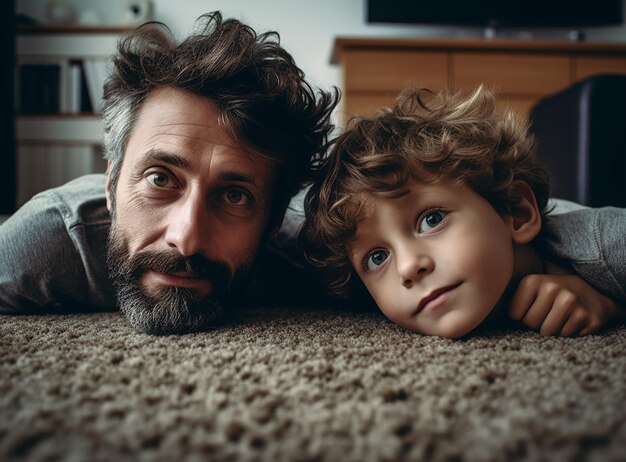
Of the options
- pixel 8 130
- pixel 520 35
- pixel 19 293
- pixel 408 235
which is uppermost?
pixel 520 35

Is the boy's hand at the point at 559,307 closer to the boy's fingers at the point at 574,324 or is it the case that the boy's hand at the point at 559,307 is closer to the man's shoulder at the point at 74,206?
the boy's fingers at the point at 574,324

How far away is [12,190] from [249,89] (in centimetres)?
213

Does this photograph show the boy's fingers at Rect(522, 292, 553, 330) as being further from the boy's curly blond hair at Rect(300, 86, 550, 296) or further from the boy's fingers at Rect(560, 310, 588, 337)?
the boy's curly blond hair at Rect(300, 86, 550, 296)

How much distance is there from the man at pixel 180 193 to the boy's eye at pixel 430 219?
27 centimetres

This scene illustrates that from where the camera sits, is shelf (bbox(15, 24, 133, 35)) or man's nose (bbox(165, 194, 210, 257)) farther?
shelf (bbox(15, 24, 133, 35))

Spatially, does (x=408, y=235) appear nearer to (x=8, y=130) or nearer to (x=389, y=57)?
(x=389, y=57)

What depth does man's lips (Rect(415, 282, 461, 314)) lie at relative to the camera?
701mm

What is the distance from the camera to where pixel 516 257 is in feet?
2.69

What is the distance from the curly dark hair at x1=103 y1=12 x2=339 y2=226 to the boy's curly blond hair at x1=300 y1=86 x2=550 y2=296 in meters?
0.06

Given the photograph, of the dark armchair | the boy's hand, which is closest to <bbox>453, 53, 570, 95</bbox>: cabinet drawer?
the dark armchair

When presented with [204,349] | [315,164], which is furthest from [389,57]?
[204,349]

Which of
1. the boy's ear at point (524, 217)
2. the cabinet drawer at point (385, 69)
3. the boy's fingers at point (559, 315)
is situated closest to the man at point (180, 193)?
the boy's ear at point (524, 217)

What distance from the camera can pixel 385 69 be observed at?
2.63 m

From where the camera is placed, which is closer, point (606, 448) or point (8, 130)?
point (606, 448)
